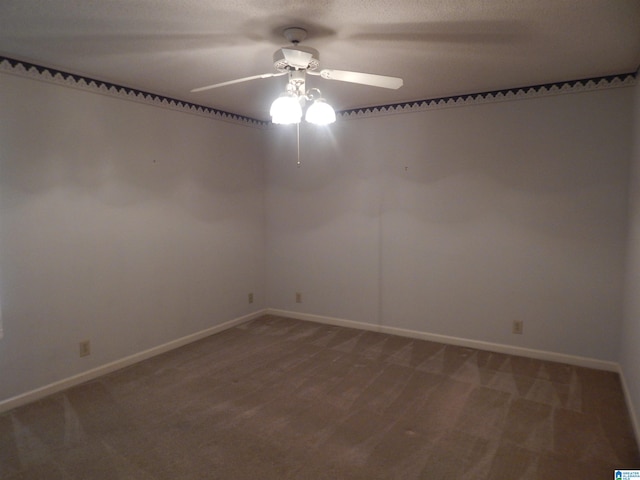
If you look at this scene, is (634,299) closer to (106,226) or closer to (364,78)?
(364,78)

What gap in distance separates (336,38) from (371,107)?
1904mm

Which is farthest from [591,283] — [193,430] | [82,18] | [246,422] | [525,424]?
[82,18]

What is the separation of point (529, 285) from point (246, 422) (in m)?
2.67

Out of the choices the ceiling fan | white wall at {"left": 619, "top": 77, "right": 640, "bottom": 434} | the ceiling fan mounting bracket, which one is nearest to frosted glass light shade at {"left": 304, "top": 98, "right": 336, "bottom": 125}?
the ceiling fan

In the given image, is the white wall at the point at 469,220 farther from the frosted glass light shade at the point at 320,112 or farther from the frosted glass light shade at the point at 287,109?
the frosted glass light shade at the point at 287,109

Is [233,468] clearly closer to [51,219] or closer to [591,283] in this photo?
[51,219]

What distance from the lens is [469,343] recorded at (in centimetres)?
392

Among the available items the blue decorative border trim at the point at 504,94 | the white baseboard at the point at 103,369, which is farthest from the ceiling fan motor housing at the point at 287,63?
the white baseboard at the point at 103,369

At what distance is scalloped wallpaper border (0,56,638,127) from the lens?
2889 millimetres

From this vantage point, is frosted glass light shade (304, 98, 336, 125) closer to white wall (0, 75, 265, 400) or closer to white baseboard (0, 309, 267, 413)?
white wall (0, 75, 265, 400)

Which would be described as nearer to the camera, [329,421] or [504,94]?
[329,421]

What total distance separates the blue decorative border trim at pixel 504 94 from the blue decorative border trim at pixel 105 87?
1.41 metres

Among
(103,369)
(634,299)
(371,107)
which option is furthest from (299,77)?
(103,369)

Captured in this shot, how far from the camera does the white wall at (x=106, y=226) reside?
284 centimetres
